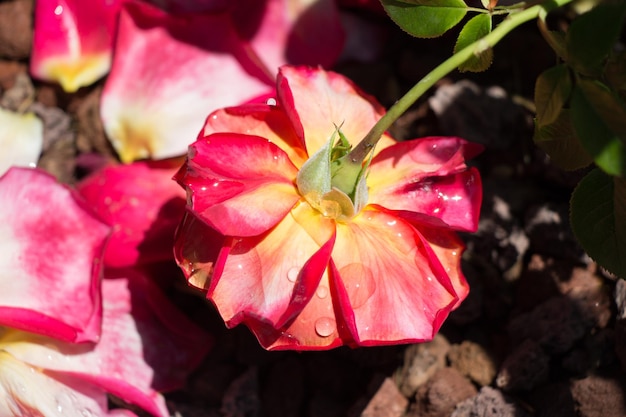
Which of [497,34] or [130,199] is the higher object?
[497,34]

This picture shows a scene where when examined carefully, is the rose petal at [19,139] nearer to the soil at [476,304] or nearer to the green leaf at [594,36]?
the soil at [476,304]

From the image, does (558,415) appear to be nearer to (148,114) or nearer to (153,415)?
(153,415)

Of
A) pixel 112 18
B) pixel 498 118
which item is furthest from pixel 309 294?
pixel 112 18

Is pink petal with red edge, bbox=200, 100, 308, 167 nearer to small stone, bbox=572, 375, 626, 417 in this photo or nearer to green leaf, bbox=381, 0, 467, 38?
green leaf, bbox=381, 0, 467, 38

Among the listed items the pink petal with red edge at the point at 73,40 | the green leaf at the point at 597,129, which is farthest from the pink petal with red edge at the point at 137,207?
the green leaf at the point at 597,129

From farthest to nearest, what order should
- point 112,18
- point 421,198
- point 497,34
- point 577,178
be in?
point 112,18 < point 577,178 < point 421,198 < point 497,34

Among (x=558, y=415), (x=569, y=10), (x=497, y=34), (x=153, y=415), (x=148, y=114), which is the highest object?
(x=497, y=34)
